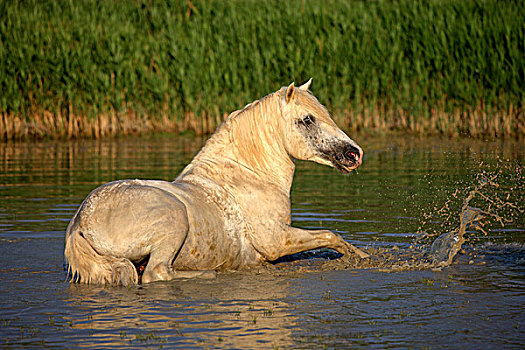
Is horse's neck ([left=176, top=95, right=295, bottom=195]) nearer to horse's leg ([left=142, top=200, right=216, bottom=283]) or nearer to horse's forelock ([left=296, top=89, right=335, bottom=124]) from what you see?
horse's forelock ([left=296, top=89, right=335, bottom=124])

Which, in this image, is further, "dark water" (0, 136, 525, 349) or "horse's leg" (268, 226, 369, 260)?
"horse's leg" (268, 226, 369, 260)

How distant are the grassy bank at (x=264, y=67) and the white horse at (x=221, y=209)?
12.6 metres

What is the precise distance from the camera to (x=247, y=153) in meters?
7.83

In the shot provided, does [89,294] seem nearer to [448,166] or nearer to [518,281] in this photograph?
[518,281]

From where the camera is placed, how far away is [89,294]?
20.9 feet

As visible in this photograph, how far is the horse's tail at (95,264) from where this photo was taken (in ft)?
21.3

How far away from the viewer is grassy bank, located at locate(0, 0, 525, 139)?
20000mm

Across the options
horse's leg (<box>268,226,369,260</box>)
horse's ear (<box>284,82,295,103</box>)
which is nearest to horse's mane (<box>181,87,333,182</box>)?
horse's ear (<box>284,82,295,103</box>)

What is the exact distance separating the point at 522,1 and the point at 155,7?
10.9m

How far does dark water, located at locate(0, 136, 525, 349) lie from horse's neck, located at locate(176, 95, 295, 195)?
1.07m

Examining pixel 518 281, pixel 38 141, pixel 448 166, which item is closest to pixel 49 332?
pixel 518 281

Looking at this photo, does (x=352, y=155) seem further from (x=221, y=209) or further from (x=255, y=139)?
(x=221, y=209)

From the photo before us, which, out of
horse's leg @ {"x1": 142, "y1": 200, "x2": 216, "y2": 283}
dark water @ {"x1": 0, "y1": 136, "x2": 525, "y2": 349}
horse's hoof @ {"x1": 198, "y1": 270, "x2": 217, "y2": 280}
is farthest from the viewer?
horse's hoof @ {"x1": 198, "y1": 270, "x2": 217, "y2": 280}

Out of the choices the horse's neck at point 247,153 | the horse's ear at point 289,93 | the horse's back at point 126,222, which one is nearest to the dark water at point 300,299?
the horse's back at point 126,222
